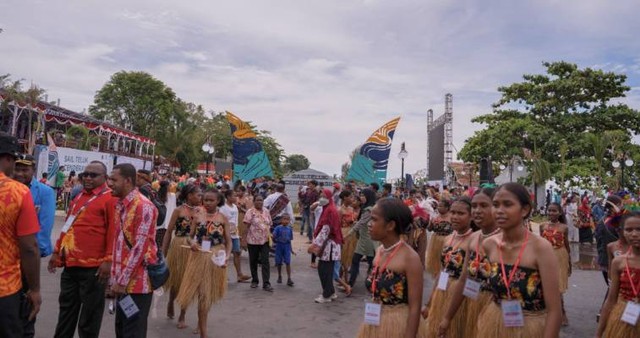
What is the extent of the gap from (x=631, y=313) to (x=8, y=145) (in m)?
4.53

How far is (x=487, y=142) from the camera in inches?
1319

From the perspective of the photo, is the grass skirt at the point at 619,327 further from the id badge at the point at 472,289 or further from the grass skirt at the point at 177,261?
the grass skirt at the point at 177,261

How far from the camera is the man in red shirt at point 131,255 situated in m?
3.78

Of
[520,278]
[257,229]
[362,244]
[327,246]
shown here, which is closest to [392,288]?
[520,278]

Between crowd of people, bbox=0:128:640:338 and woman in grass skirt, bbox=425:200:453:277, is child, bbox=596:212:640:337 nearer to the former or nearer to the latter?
crowd of people, bbox=0:128:640:338

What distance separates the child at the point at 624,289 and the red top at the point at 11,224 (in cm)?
416

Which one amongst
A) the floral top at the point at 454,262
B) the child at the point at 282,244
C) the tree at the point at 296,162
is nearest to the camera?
the floral top at the point at 454,262

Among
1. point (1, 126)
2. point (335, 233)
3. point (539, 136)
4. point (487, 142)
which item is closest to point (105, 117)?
point (1, 126)

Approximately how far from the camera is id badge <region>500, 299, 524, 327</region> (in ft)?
8.97

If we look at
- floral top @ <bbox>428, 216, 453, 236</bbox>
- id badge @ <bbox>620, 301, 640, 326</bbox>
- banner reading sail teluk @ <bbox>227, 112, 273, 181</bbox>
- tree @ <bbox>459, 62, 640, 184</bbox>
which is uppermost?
tree @ <bbox>459, 62, 640, 184</bbox>

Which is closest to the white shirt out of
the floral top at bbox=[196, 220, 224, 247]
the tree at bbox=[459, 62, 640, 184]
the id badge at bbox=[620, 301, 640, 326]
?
the floral top at bbox=[196, 220, 224, 247]

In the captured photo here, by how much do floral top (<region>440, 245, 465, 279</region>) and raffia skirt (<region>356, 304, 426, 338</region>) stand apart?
1516mm

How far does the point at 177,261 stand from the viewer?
604 cm

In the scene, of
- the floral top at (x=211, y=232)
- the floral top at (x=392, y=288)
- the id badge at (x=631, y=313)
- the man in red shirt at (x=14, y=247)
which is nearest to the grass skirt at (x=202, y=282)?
the floral top at (x=211, y=232)
